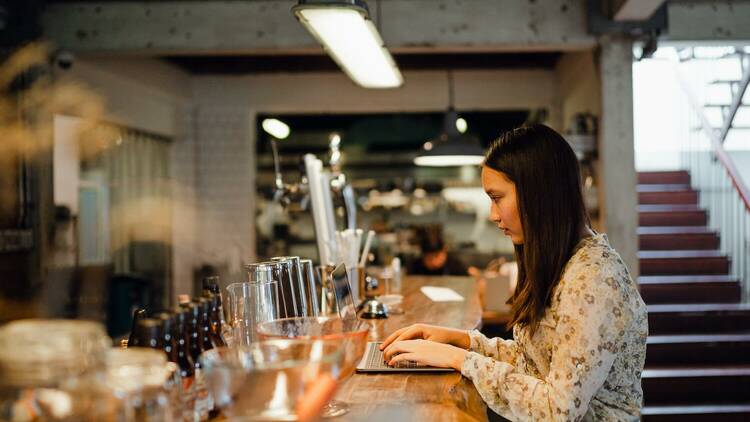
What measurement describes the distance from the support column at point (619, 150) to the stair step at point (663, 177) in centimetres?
317

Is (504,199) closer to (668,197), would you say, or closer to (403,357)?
(403,357)

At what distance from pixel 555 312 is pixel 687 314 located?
4.50 meters

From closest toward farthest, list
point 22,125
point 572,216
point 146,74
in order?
point 572,216 < point 22,125 < point 146,74

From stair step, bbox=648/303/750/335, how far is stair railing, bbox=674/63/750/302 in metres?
0.59

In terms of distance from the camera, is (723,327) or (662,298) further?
(662,298)

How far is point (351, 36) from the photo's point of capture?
2654 mm

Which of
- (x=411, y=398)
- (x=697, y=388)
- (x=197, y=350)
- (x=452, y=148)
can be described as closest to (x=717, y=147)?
(x=697, y=388)

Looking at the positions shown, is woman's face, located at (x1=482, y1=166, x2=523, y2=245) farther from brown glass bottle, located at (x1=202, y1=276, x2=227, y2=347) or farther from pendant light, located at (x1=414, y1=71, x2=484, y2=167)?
pendant light, located at (x1=414, y1=71, x2=484, y2=167)

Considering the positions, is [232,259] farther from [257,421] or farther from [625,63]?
[257,421]

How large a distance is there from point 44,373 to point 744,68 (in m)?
8.17

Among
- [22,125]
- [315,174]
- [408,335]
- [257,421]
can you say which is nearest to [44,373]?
[257,421]

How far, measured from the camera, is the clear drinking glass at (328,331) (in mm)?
1301

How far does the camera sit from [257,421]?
3.22 ft

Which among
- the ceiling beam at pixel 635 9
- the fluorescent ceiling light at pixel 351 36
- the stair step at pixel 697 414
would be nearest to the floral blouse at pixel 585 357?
the fluorescent ceiling light at pixel 351 36
